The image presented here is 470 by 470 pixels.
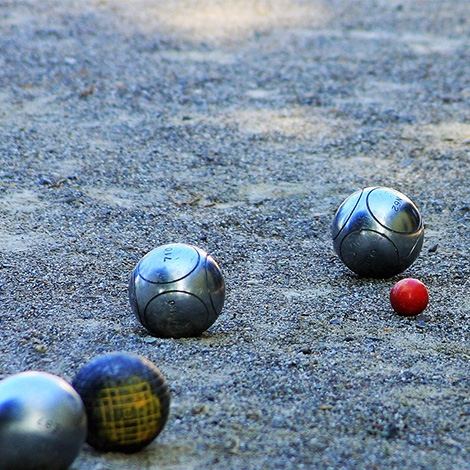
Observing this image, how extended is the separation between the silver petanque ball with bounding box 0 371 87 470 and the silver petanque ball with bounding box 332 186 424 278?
10.7 feet

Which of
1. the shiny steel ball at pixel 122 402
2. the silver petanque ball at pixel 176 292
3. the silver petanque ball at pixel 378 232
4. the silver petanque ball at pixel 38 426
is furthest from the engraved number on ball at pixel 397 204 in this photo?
the silver petanque ball at pixel 38 426

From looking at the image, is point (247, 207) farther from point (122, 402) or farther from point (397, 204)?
point (122, 402)

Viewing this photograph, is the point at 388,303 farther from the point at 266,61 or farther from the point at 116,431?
the point at 266,61

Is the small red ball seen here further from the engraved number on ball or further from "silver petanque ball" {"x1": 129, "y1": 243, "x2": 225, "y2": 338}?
"silver petanque ball" {"x1": 129, "y1": 243, "x2": 225, "y2": 338}

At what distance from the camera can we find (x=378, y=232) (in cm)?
648

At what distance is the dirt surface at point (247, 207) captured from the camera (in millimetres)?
4727

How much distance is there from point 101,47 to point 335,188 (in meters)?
6.37

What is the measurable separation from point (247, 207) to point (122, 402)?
14.4 ft

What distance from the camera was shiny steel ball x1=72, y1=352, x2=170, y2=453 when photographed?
13.5 ft

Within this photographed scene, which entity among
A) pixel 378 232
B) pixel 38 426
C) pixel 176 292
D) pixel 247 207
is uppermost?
pixel 38 426

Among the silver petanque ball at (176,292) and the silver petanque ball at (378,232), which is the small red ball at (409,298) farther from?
the silver petanque ball at (176,292)

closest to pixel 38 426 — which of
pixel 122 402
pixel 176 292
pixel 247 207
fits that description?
pixel 122 402

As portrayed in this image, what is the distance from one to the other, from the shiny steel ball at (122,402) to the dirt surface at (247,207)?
0.42 feet

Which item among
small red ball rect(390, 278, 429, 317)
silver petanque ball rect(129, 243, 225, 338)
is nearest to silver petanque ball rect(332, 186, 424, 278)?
small red ball rect(390, 278, 429, 317)
